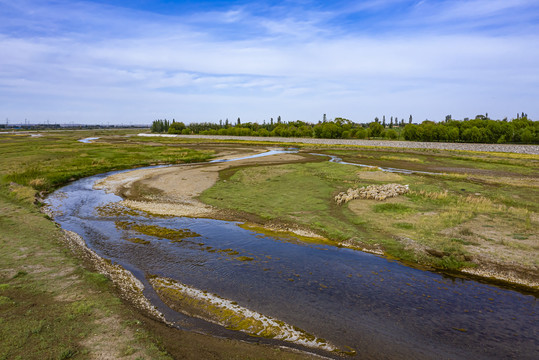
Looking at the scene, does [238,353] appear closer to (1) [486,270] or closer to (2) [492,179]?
(1) [486,270]

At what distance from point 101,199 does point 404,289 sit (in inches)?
1280

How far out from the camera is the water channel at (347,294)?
11.8 meters

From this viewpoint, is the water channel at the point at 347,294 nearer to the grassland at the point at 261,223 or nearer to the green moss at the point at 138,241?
the green moss at the point at 138,241

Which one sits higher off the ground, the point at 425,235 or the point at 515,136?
the point at 515,136

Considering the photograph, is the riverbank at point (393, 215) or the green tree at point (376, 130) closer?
the riverbank at point (393, 215)

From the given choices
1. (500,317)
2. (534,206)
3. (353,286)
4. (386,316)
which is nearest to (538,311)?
(500,317)

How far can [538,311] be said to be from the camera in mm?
13805

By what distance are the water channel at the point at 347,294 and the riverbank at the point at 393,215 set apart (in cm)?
177

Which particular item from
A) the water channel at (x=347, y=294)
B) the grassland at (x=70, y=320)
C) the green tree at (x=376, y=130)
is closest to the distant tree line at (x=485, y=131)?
the green tree at (x=376, y=130)

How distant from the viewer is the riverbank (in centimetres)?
1835

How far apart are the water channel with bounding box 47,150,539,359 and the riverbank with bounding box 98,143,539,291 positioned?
1.77m

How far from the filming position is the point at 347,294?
15.1m

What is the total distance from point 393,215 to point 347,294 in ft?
44.5

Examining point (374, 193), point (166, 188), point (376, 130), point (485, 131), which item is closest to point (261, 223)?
point (374, 193)
